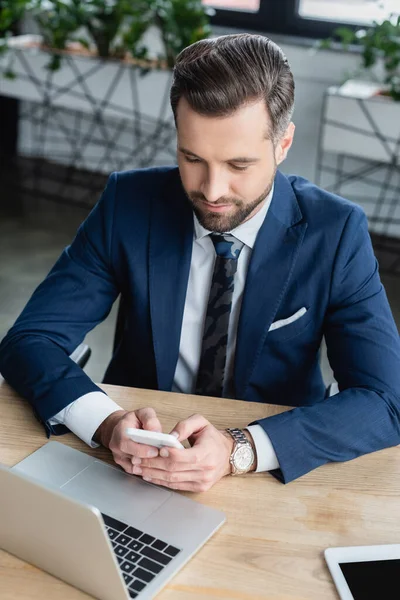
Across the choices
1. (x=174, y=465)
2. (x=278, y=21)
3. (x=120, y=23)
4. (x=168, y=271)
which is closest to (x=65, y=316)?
(x=168, y=271)

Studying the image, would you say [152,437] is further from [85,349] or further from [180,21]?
[180,21]

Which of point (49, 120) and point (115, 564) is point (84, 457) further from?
point (49, 120)

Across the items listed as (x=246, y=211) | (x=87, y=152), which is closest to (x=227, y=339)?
(x=246, y=211)

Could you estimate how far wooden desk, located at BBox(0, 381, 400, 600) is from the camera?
1.11m

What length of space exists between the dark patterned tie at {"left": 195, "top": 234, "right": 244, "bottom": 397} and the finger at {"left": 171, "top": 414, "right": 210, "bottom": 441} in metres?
0.40

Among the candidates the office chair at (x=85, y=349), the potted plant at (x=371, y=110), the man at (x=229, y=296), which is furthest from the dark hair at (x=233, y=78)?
the potted plant at (x=371, y=110)

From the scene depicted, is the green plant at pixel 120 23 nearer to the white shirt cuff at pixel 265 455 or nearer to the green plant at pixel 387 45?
the green plant at pixel 387 45

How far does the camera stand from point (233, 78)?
1489mm

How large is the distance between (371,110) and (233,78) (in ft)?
8.51

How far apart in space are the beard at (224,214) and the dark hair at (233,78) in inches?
5.5

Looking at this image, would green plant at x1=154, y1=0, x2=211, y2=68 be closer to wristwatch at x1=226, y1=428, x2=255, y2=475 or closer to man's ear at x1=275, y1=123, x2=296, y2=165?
man's ear at x1=275, y1=123, x2=296, y2=165

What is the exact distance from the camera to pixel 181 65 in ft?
5.08

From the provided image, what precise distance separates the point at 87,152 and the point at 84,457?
4.42 meters

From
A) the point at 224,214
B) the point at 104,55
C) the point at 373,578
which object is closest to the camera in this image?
the point at 373,578
